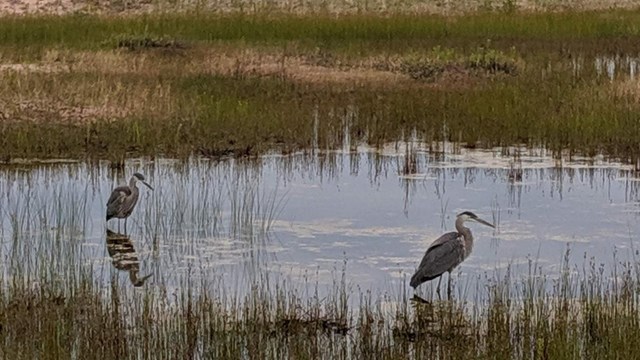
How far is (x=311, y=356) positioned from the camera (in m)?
7.75

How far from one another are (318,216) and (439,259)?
10.8 feet

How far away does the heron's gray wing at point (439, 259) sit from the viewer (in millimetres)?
9867

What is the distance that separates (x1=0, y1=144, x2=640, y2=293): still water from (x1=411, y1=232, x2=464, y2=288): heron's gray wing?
1.37ft

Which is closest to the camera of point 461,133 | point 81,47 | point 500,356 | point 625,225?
point 500,356

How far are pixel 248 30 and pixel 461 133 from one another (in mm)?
11410

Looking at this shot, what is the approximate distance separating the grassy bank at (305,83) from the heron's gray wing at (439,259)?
623cm

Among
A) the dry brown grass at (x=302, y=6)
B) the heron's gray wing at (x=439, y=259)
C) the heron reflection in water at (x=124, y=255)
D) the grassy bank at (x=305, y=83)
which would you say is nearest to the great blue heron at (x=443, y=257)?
the heron's gray wing at (x=439, y=259)

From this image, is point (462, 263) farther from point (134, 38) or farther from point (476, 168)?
point (134, 38)

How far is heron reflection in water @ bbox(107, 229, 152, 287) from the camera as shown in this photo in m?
10.4

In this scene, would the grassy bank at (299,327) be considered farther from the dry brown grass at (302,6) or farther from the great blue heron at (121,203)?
the dry brown grass at (302,6)

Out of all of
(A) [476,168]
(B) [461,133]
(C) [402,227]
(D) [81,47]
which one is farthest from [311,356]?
(D) [81,47]

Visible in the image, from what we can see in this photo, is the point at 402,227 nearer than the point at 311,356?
No

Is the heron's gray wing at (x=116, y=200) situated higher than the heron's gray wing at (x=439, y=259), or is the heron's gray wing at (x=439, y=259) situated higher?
the heron's gray wing at (x=116, y=200)

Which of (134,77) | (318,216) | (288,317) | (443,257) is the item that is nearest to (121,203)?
(318,216)
